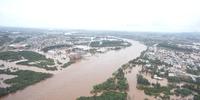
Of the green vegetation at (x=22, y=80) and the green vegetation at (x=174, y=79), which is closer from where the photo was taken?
the green vegetation at (x=22, y=80)

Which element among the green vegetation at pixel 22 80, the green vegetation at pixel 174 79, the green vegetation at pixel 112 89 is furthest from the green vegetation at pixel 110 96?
the green vegetation at pixel 174 79

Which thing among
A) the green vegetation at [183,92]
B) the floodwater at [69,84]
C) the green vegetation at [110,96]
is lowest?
the floodwater at [69,84]

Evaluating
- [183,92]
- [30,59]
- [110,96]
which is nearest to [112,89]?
[110,96]

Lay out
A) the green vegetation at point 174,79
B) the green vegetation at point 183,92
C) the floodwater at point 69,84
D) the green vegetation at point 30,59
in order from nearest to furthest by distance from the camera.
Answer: the floodwater at point 69,84 → the green vegetation at point 183,92 → the green vegetation at point 174,79 → the green vegetation at point 30,59

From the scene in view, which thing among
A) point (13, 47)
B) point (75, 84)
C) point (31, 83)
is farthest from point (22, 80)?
point (13, 47)

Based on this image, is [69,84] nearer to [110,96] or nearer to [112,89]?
[112,89]

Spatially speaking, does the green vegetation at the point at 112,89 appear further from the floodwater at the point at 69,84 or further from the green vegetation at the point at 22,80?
the green vegetation at the point at 22,80
